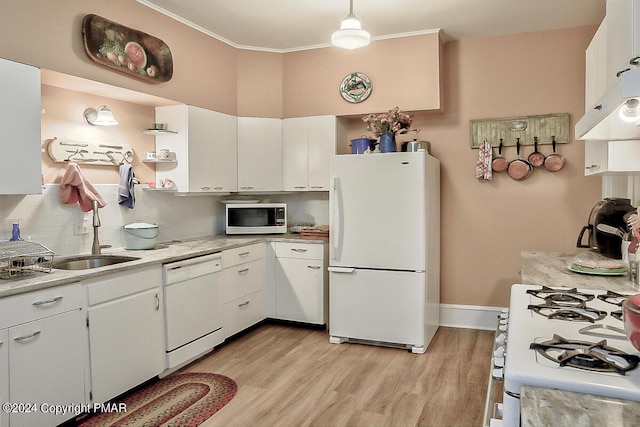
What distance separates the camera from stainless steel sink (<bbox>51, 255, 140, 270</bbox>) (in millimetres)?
3066

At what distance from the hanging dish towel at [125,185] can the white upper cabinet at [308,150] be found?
1.54 metres

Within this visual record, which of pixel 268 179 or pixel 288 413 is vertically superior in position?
pixel 268 179

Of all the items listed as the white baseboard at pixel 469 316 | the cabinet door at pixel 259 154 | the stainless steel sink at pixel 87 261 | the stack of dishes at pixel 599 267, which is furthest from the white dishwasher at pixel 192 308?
the stack of dishes at pixel 599 267

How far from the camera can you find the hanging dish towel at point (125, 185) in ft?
11.6

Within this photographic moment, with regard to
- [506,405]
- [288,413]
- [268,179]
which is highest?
[268,179]

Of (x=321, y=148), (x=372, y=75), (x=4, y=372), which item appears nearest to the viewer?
(x=4, y=372)

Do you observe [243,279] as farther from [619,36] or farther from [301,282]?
[619,36]

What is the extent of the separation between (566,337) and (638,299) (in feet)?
1.11

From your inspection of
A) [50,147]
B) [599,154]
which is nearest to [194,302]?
[50,147]

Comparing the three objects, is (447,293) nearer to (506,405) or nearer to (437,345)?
(437,345)

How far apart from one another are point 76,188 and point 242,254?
142 cm

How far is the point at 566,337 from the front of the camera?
1.45 meters

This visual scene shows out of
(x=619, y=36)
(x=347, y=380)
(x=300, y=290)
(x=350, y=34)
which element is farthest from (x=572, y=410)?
(x=300, y=290)

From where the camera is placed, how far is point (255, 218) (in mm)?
4547
